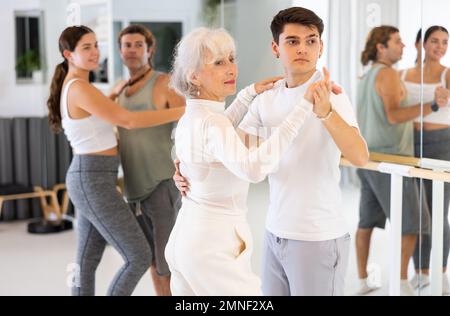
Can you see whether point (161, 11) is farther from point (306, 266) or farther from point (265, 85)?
point (306, 266)

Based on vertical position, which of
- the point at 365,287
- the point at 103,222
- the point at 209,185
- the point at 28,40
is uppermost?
the point at 28,40

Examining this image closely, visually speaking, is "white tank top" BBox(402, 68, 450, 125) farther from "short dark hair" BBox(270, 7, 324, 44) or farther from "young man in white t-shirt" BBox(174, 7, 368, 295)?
"short dark hair" BBox(270, 7, 324, 44)

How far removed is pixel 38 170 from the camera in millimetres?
4480

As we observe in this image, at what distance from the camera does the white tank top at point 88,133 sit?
262 cm

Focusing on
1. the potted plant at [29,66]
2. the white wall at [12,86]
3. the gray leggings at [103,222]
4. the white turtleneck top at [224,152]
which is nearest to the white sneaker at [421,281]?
the gray leggings at [103,222]

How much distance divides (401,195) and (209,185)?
1.20 m

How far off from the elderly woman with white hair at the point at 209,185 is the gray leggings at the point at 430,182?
0.98 m

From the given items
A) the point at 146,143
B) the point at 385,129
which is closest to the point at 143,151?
the point at 146,143

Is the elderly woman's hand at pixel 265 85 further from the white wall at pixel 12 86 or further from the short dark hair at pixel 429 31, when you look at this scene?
the white wall at pixel 12 86

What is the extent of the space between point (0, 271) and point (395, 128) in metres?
1.85

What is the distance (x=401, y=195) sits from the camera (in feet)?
8.82

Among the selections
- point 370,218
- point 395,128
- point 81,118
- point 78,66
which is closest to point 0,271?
point 81,118

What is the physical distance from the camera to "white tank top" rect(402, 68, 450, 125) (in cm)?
249

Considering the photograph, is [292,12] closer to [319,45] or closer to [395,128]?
[319,45]
